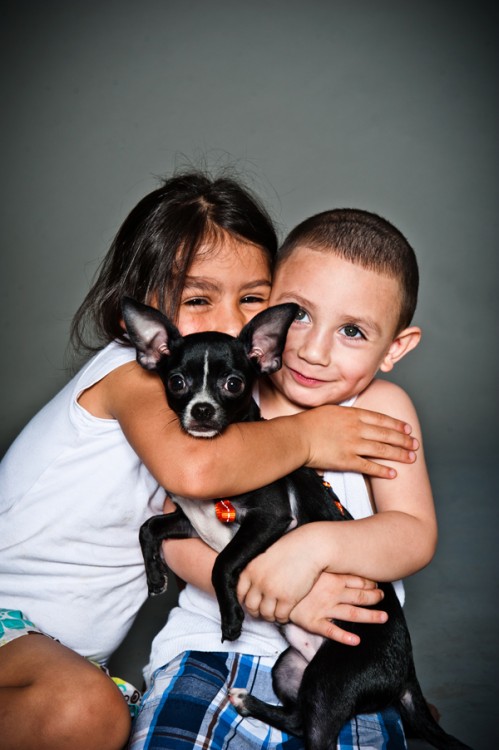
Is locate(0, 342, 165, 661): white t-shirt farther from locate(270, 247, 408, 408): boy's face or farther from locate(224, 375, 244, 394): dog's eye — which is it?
locate(270, 247, 408, 408): boy's face

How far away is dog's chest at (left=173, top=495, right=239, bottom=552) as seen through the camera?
1994mm

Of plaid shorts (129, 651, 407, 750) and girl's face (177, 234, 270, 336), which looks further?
girl's face (177, 234, 270, 336)

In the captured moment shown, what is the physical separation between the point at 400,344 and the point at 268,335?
493mm

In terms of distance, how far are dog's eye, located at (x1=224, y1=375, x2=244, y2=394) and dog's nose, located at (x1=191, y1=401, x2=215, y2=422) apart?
4.6 inches

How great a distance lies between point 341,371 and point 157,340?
51cm

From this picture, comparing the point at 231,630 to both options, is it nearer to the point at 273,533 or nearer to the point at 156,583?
the point at 273,533

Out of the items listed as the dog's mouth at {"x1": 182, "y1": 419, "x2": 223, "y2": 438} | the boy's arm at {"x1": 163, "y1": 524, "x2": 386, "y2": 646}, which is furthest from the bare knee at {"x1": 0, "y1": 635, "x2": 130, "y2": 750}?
the dog's mouth at {"x1": 182, "y1": 419, "x2": 223, "y2": 438}

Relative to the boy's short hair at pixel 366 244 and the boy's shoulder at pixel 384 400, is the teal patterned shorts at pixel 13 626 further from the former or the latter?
the boy's short hair at pixel 366 244

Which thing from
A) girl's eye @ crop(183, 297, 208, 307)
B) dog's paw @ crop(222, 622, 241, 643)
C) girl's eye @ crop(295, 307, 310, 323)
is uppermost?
girl's eye @ crop(295, 307, 310, 323)

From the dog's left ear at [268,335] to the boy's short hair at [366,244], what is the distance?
277mm

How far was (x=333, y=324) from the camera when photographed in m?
2.09

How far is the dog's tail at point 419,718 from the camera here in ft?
6.27

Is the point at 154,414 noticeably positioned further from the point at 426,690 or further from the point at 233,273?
the point at 426,690

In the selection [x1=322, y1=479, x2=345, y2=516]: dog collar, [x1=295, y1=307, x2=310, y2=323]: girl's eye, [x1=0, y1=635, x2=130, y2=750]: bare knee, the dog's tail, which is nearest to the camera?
[x1=0, y1=635, x2=130, y2=750]: bare knee
